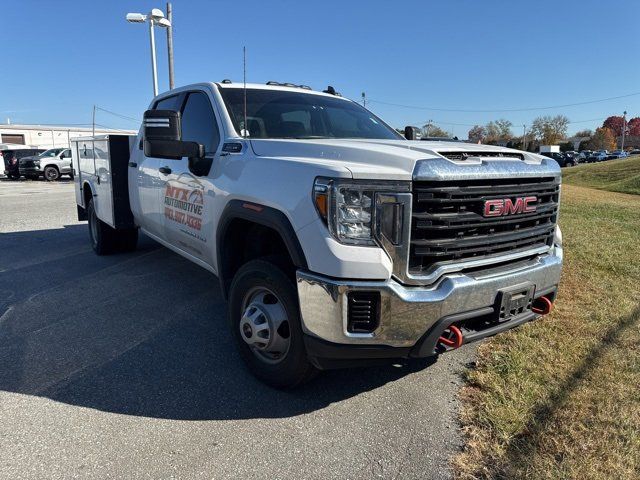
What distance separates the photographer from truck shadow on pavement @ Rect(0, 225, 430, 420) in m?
3.08

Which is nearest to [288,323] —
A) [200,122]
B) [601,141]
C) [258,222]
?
[258,222]

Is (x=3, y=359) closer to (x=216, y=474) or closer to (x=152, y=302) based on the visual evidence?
(x=152, y=302)

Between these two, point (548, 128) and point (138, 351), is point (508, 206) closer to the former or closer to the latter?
point (138, 351)

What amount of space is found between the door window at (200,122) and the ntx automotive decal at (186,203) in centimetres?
33

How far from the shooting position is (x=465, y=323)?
9.07 feet

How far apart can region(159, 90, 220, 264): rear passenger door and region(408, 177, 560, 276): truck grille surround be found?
176cm

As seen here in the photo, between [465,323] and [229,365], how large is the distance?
1.74 m

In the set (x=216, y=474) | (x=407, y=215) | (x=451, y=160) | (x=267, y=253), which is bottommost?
(x=216, y=474)

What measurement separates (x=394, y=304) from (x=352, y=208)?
0.54m

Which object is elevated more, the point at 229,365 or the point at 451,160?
the point at 451,160

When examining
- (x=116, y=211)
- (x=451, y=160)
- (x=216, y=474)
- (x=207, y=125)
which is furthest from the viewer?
(x=116, y=211)

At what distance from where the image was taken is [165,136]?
3445 millimetres

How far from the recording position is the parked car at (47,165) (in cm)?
2534

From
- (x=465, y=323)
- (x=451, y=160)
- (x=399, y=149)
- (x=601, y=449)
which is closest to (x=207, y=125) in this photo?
(x=399, y=149)
